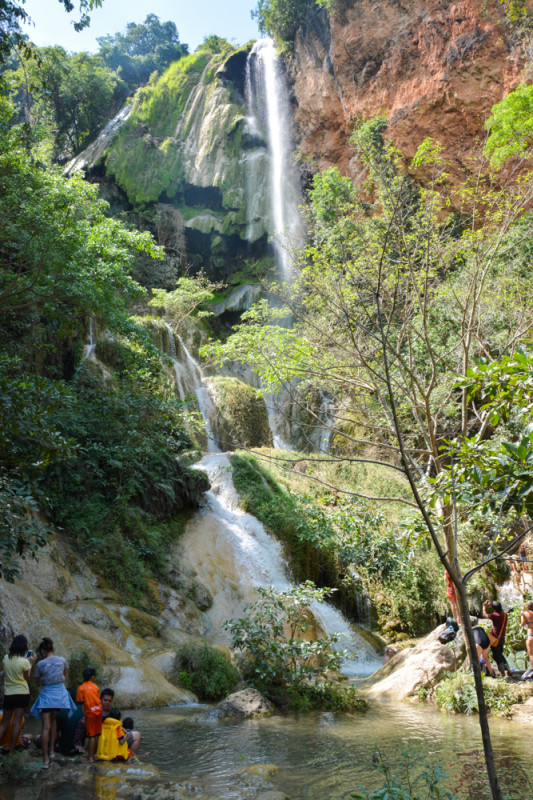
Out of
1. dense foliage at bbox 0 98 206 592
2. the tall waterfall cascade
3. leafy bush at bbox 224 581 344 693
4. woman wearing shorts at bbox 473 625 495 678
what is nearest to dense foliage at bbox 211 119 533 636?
the tall waterfall cascade

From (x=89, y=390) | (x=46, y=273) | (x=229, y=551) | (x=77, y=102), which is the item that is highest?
(x=77, y=102)

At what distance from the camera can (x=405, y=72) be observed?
74.1 feet

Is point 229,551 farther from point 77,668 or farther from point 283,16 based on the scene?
point 283,16

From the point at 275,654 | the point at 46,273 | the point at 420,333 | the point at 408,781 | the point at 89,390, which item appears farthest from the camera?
the point at 89,390

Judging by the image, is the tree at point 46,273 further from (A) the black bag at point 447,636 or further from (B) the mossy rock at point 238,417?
(A) the black bag at point 447,636

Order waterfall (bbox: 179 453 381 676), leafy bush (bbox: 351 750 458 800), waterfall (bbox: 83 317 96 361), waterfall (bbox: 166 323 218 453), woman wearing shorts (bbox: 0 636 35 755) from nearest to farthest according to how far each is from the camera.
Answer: leafy bush (bbox: 351 750 458 800)
woman wearing shorts (bbox: 0 636 35 755)
waterfall (bbox: 179 453 381 676)
waterfall (bbox: 83 317 96 361)
waterfall (bbox: 166 323 218 453)

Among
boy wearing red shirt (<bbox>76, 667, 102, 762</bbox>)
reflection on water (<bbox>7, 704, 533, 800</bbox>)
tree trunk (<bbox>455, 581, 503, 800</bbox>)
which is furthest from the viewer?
boy wearing red shirt (<bbox>76, 667, 102, 762</bbox>)

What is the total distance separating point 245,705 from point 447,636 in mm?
3469

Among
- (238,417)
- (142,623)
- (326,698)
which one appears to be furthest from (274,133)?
(326,698)

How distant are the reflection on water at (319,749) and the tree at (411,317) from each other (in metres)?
2.04

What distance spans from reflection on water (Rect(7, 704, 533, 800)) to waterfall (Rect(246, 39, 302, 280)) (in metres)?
24.7

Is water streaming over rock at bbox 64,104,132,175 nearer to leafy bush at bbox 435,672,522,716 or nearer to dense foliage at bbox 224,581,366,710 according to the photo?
dense foliage at bbox 224,581,366,710

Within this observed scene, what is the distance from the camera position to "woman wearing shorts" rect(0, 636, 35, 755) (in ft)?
16.2

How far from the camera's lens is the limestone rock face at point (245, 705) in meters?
7.05
